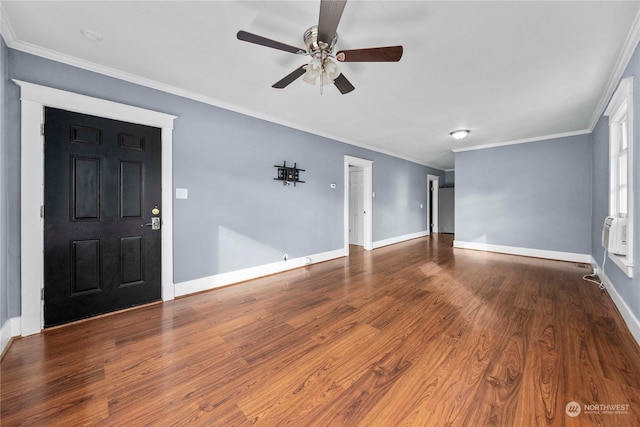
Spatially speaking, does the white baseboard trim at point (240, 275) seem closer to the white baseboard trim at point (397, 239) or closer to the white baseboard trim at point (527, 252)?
the white baseboard trim at point (397, 239)

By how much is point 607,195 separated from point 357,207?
4292 millimetres

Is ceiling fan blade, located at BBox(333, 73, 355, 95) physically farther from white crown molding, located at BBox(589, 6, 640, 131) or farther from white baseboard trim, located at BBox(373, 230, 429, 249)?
white baseboard trim, located at BBox(373, 230, 429, 249)

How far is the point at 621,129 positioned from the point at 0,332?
6484mm

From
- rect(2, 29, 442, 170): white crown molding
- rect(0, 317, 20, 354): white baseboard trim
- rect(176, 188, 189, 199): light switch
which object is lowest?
rect(0, 317, 20, 354): white baseboard trim

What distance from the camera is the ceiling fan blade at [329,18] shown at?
4.64 ft

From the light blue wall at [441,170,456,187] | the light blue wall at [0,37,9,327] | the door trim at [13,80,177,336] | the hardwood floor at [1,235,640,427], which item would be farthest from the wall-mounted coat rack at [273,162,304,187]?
the light blue wall at [441,170,456,187]

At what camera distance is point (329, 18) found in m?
1.54

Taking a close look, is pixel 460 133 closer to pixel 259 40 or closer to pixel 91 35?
pixel 259 40

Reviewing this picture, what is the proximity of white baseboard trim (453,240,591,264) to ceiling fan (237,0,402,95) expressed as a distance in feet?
18.0

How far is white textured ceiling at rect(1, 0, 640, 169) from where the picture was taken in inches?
70.5

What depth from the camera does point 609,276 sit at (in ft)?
10.2

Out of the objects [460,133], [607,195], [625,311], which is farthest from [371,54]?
[607,195]

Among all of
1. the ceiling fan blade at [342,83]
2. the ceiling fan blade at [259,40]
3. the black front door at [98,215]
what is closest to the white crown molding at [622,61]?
the ceiling fan blade at [342,83]

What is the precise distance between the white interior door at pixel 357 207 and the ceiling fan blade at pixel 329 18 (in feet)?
15.1
